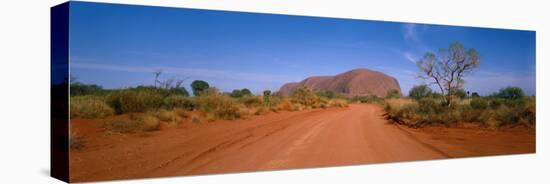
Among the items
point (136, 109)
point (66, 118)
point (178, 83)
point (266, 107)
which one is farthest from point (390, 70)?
point (66, 118)

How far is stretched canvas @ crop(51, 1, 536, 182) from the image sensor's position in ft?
35.0

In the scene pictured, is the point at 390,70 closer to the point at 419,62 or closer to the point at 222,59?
the point at 419,62

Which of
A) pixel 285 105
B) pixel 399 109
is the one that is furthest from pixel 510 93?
pixel 285 105

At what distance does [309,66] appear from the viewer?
13367mm

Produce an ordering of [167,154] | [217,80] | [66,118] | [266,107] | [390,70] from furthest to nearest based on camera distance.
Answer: [390,70] → [266,107] → [217,80] → [167,154] → [66,118]

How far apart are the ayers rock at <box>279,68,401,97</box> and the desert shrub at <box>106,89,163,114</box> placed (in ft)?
9.65

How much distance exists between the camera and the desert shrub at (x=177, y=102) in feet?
38.0

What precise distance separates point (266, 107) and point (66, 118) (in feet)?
14.6

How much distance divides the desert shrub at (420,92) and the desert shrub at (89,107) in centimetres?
725

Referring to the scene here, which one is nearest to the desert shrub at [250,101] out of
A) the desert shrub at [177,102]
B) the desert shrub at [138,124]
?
the desert shrub at [177,102]

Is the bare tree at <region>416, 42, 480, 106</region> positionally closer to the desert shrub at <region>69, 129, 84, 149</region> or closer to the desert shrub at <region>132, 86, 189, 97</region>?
the desert shrub at <region>132, 86, 189, 97</region>

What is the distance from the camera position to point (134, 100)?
1120 centimetres

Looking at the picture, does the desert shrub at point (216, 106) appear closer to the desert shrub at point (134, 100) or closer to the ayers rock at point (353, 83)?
the desert shrub at point (134, 100)

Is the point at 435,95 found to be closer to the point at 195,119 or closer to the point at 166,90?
the point at 195,119
